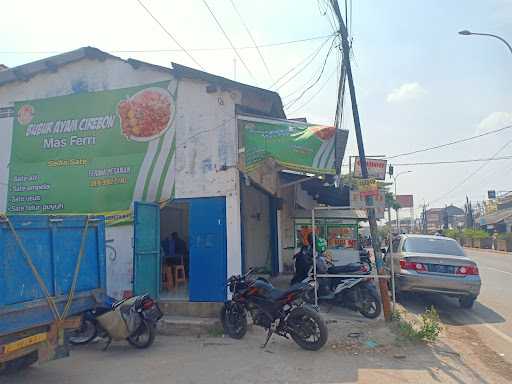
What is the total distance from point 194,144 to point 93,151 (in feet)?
7.64

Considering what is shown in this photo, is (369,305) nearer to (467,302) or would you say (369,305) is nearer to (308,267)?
(308,267)

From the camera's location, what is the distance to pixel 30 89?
1009cm

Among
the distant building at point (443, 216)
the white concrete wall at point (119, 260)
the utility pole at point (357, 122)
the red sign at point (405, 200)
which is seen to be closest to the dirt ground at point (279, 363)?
the utility pole at point (357, 122)

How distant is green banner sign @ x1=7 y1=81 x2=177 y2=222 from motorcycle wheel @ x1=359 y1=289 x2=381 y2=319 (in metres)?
4.40

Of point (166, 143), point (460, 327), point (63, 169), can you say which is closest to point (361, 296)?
point (460, 327)

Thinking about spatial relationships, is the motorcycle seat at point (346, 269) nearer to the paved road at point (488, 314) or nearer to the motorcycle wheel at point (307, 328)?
the paved road at point (488, 314)

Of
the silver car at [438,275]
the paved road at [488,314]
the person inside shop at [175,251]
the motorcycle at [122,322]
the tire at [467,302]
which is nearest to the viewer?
the motorcycle at [122,322]

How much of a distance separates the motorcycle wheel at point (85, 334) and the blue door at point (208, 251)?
2.14 meters

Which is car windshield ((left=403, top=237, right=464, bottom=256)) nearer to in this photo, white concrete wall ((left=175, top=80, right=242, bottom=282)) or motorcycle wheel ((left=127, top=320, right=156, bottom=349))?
white concrete wall ((left=175, top=80, right=242, bottom=282))

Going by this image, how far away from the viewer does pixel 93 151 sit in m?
9.40

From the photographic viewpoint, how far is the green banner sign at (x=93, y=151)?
902 cm

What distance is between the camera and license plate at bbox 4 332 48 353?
450cm

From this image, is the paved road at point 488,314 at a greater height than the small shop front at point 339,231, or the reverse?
the small shop front at point 339,231

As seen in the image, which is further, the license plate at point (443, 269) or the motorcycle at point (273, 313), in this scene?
the license plate at point (443, 269)
